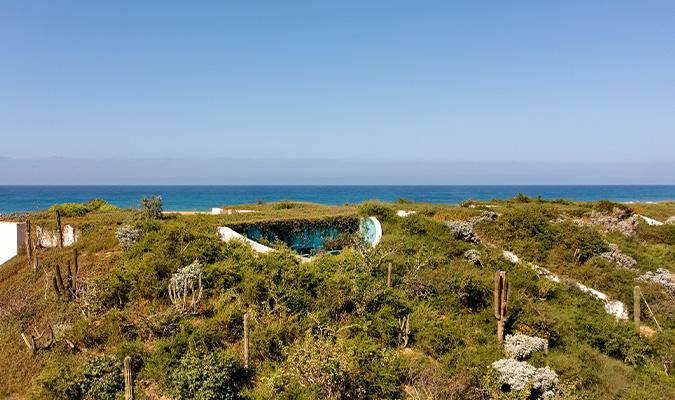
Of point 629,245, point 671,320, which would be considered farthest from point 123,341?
point 629,245

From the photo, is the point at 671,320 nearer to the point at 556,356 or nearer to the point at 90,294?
the point at 556,356

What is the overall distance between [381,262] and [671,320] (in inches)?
489

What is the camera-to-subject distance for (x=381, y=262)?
18.2 meters

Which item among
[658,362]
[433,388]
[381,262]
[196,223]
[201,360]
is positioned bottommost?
[658,362]

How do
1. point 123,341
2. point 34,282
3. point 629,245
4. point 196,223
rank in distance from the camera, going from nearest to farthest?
1. point 123,341
2. point 34,282
3. point 196,223
4. point 629,245

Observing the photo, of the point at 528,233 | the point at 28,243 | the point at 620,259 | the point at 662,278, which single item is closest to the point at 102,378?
the point at 28,243

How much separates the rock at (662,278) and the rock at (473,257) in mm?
7913

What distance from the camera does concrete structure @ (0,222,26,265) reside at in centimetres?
2031

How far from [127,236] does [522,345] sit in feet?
51.2

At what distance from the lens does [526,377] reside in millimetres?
12305

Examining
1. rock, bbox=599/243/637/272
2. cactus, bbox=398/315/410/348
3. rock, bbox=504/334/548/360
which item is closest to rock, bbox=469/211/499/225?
rock, bbox=599/243/637/272

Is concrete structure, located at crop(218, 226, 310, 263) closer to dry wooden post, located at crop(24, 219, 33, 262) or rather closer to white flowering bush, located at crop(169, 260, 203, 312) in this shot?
white flowering bush, located at crop(169, 260, 203, 312)

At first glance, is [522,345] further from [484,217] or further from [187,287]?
[484,217]

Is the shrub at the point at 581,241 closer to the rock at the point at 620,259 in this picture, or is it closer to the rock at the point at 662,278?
the rock at the point at 620,259
